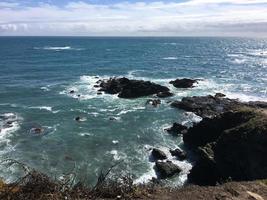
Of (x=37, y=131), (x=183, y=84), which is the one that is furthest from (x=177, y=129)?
(x=183, y=84)

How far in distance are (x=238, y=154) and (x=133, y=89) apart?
131 ft

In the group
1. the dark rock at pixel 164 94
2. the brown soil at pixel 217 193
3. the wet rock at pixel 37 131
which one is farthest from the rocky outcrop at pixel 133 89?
the brown soil at pixel 217 193

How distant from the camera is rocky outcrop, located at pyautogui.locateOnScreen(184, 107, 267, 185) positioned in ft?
101

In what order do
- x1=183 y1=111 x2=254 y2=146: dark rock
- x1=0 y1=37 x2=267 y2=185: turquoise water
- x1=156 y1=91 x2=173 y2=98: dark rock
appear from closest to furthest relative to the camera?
x1=0 y1=37 x2=267 y2=185: turquoise water < x1=183 y1=111 x2=254 y2=146: dark rock < x1=156 y1=91 x2=173 y2=98: dark rock

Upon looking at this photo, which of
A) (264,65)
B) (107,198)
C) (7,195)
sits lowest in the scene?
(264,65)

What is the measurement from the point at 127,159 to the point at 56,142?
389 inches

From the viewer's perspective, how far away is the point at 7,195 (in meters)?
9.32

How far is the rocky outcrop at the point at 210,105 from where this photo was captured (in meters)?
58.7

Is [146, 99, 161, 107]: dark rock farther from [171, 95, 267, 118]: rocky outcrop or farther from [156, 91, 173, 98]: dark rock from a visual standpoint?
[156, 91, 173, 98]: dark rock

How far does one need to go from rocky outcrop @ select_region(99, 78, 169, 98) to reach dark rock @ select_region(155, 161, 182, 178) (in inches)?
1325

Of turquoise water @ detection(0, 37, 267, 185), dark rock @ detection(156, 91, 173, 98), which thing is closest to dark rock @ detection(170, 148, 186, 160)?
turquoise water @ detection(0, 37, 267, 185)

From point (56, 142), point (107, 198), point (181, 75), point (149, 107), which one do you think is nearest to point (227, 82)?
point (181, 75)

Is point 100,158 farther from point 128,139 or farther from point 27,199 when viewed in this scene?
point 27,199

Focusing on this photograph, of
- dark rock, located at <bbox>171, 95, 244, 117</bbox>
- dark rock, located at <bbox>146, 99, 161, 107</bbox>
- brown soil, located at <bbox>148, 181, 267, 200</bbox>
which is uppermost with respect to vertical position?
brown soil, located at <bbox>148, 181, 267, 200</bbox>
